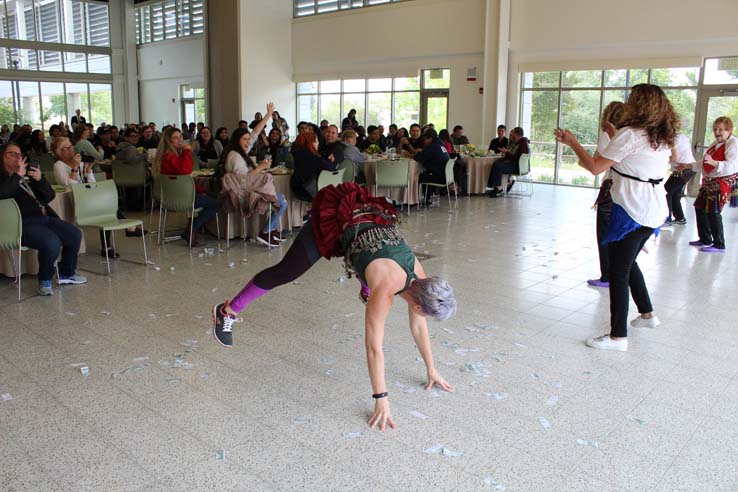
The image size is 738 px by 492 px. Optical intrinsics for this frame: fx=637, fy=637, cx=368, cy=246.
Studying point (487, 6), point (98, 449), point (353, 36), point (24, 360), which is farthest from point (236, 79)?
point (98, 449)

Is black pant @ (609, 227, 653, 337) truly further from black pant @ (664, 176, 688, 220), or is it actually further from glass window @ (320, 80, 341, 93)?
glass window @ (320, 80, 341, 93)

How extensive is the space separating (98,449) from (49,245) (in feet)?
9.31

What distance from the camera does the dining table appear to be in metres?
5.49

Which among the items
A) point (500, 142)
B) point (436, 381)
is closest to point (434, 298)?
point (436, 381)

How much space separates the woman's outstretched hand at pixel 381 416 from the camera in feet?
9.77

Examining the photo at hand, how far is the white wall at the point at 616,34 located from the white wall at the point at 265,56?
6.82m

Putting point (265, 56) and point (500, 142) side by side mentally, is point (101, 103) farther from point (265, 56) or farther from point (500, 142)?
point (500, 142)

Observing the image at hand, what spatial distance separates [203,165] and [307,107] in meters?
8.87

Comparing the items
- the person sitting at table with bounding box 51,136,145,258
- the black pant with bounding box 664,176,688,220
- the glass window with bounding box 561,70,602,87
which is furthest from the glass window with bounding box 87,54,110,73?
the black pant with bounding box 664,176,688,220

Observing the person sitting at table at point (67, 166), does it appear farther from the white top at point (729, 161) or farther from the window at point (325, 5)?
the window at point (325, 5)

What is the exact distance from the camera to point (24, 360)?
12.6ft

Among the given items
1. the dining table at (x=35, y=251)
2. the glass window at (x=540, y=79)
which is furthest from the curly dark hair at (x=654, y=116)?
the glass window at (x=540, y=79)

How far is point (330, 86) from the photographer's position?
18.3 metres

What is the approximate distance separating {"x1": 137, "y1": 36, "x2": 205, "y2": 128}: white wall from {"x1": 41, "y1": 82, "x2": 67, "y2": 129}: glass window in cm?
262
